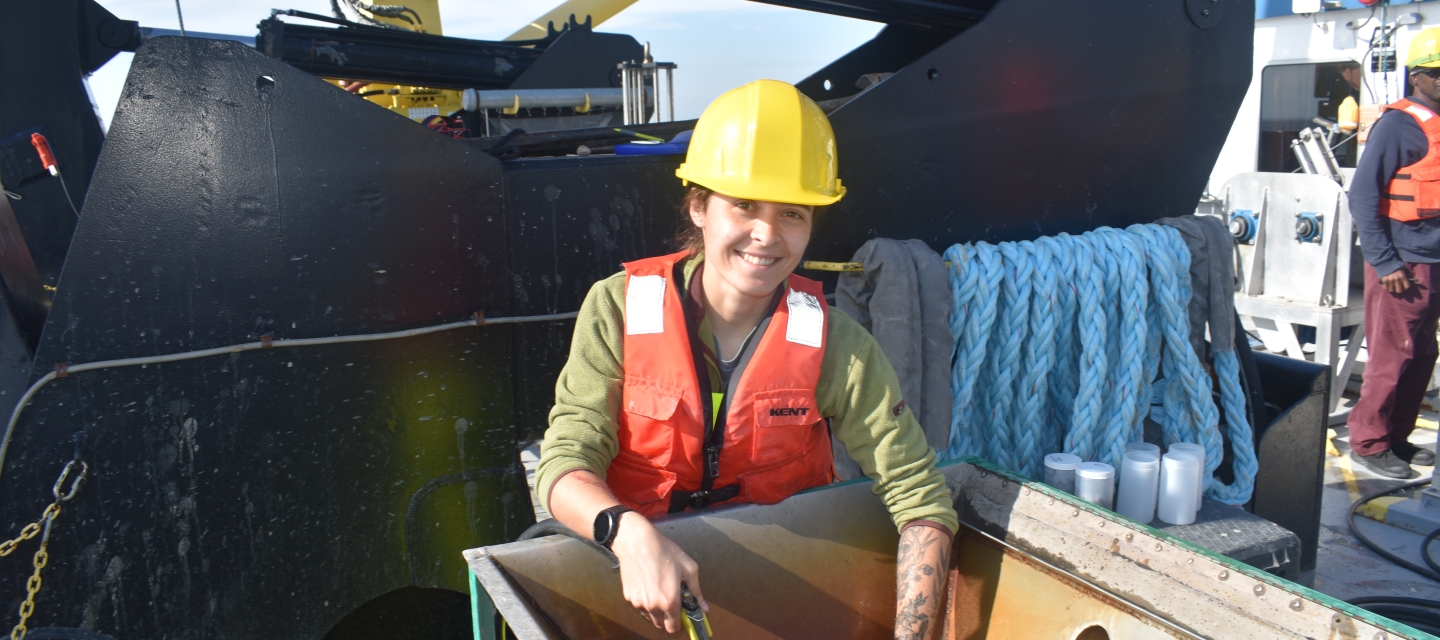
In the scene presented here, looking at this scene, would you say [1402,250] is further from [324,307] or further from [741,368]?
[324,307]

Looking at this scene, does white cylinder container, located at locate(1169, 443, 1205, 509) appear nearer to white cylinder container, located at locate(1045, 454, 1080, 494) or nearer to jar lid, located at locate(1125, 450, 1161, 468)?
jar lid, located at locate(1125, 450, 1161, 468)

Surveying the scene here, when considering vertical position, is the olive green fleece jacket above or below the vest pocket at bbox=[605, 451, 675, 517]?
above

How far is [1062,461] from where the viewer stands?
8.75 feet

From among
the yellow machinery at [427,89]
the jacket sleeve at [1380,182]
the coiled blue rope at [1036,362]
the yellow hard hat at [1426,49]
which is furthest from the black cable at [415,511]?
the yellow machinery at [427,89]

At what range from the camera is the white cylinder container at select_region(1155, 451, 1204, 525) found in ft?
8.58

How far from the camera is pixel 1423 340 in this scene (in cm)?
447

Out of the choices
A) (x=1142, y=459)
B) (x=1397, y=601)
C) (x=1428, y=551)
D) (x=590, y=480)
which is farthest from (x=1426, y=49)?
(x=590, y=480)

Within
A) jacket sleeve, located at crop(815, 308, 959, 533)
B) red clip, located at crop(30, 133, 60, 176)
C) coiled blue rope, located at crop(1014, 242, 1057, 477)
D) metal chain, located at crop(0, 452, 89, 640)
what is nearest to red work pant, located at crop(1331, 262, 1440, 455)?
coiled blue rope, located at crop(1014, 242, 1057, 477)

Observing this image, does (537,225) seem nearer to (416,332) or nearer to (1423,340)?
(416,332)

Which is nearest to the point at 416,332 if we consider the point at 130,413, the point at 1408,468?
the point at 130,413

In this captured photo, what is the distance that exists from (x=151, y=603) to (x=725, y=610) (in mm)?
1233

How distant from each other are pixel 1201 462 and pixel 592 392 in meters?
1.78

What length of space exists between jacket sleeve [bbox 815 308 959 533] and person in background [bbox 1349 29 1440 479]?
12.0 ft

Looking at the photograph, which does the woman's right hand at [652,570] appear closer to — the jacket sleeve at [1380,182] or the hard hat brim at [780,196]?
the hard hat brim at [780,196]
